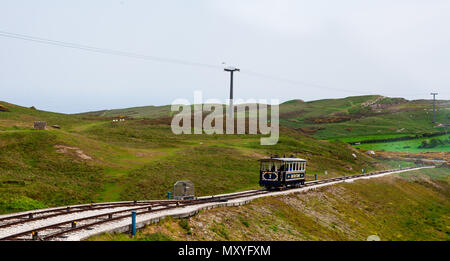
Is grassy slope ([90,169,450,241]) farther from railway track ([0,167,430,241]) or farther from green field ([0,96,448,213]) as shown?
green field ([0,96,448,213])

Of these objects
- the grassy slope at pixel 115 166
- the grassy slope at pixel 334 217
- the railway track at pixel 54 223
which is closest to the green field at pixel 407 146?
the grassy slope at pixel 115 166

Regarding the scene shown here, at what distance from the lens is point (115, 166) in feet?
151

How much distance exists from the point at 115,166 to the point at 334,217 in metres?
25.3

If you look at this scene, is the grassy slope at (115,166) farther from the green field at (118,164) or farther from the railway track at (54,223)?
the railway track at (54,223)

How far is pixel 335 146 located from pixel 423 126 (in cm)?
9157

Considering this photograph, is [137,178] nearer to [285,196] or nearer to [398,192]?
[285,196]

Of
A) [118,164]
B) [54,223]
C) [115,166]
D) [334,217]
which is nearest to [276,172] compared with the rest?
[334,217]

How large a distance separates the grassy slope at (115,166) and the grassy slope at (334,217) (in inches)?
447

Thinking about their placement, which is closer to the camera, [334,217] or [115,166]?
[334,217]

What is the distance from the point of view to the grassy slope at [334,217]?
20283 millimetres

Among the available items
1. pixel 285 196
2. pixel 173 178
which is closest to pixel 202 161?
pixel 173 178

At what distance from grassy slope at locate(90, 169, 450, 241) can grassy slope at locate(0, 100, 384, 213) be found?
37.3 feet

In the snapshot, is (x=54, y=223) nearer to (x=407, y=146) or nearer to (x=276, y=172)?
(x=276, y=172)

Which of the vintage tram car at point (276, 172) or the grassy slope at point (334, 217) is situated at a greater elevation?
the vintage tram car at point (276, 172)
